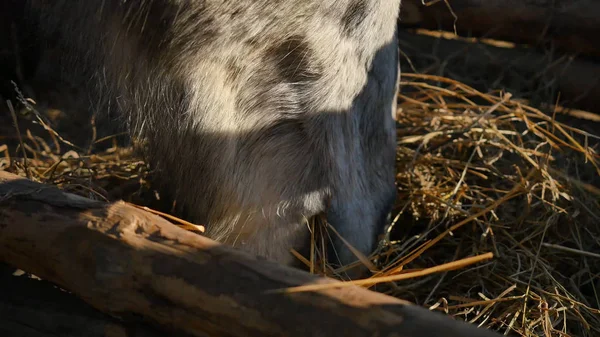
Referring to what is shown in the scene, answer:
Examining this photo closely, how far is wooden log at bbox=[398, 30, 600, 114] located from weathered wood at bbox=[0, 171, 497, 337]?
5.50 feet

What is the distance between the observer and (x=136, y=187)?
6.97ft

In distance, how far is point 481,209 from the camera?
2062 millimetres

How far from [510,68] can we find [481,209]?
2.87ft

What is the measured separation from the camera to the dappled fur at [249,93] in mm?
1462

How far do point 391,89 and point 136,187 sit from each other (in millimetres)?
807

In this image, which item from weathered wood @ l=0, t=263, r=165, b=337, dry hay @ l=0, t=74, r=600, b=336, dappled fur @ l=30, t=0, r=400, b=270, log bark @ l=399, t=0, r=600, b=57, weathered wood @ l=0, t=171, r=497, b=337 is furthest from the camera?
log bark @ l=399, t=0, r=600, b=57

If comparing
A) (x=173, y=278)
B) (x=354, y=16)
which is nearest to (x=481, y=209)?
(x=354, y=16)

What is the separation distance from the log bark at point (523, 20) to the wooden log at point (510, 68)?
0.23ft

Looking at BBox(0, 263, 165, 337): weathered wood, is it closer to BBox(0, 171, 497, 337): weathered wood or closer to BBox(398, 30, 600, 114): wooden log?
BBox(0, 171, 497, 337): weathered wood

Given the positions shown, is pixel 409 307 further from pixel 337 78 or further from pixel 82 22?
pixel 82 22

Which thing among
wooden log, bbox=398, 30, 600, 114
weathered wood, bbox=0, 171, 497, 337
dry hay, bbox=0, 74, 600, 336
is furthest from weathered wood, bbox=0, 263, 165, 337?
wooden log, bbox=398, 30, 600, 114

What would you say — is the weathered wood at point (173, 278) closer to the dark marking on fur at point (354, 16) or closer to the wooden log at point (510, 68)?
the dark marking on fur at point (354, 16)

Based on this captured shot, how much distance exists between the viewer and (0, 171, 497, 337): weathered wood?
100 cm

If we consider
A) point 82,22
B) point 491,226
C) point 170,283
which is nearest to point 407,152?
point 491,226
